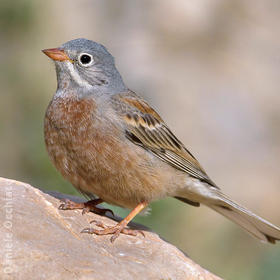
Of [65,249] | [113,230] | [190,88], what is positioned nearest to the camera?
[65,249]

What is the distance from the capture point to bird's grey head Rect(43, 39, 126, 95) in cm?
698

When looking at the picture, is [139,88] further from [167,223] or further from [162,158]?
[162,158]

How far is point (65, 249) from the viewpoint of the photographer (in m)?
5.23

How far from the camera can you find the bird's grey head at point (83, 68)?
22.9ft

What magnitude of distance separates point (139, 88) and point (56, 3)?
177 inches

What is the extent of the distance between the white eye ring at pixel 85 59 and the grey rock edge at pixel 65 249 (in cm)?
144

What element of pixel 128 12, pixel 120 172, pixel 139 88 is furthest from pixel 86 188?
pixel 128 12

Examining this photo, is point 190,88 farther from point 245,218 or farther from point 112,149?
point 112,149

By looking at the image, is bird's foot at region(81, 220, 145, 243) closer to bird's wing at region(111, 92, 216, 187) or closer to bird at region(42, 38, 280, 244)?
bird at region(42, 38, 280, 244)

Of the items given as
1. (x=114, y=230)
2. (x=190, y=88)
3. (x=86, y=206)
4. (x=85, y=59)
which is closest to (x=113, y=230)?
(x=114, y=230)

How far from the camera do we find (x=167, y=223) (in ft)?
28.6

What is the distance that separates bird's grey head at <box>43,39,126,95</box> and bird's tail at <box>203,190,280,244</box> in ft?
5.24

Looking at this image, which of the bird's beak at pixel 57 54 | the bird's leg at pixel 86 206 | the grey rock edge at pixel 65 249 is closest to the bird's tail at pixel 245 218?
the grey rock edge at pixel 65 249

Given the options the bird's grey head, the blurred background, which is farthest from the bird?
the blurred background
